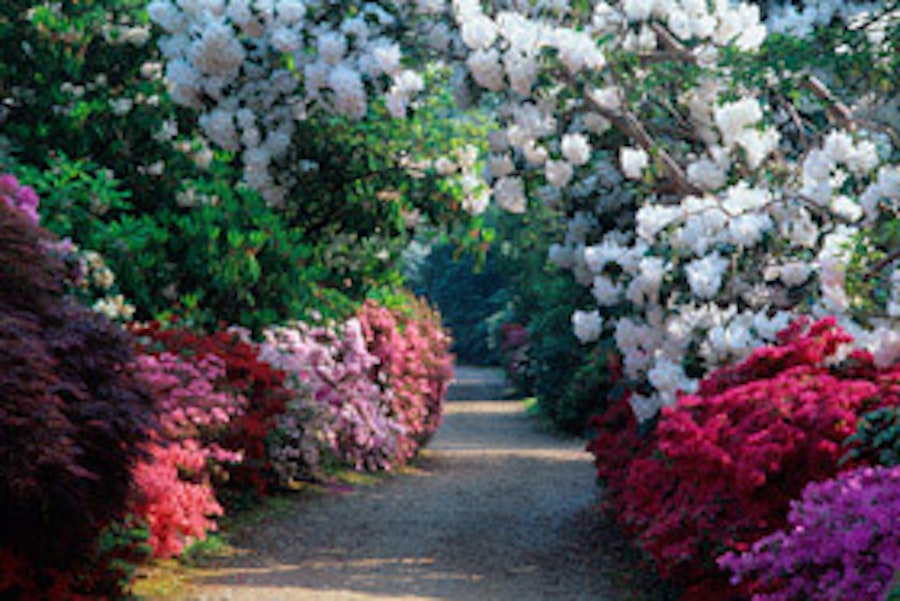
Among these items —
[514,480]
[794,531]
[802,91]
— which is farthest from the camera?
[514,480]

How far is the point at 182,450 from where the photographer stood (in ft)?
23.0

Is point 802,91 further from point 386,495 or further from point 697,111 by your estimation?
point 386,495

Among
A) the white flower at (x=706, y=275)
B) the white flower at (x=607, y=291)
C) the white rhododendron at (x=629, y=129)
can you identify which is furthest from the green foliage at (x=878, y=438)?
the white flower at (x=607, y=291)

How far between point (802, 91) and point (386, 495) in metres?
4.68

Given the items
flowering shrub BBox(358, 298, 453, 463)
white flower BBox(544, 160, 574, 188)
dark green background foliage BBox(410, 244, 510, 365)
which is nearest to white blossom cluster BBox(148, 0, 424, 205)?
white flower BBox(544, 160, 574, 188)

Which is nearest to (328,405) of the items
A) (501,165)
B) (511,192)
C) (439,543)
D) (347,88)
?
(439,543)

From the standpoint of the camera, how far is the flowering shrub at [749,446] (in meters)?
5.25

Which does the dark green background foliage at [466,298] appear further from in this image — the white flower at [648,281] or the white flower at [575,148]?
the white flower at [648,281]

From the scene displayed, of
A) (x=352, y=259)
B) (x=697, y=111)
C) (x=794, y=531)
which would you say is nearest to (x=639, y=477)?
(x=794, y=531)

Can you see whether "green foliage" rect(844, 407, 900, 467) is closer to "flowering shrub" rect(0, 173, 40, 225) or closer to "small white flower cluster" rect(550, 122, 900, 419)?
"small white flower cluster" rect(550, 122, 900, 419)

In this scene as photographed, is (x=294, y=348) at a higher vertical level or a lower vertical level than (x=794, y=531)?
higher

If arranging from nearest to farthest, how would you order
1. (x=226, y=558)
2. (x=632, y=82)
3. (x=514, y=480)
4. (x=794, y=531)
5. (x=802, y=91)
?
(x=794, y=531) < (x=226, y=558) < (x=632, y=82) < (x=802, y=91) < (x=514, y=480)

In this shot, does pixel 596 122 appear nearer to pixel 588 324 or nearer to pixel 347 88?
pixel 588 324

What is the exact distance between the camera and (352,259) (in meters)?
11.5
